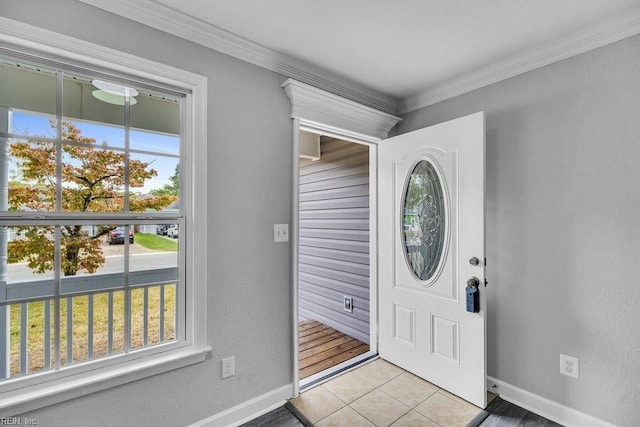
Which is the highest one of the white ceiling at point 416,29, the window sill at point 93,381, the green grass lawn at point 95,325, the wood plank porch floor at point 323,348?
the white ceiling at point 416,29

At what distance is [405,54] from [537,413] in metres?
2.44

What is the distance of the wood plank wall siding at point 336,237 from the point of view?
3055 mm

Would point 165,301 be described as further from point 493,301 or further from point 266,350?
point 493,301

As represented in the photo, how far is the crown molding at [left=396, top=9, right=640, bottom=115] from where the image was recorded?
1.63 metres

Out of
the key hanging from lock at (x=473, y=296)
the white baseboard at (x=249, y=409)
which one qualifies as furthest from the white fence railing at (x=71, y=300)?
the key hanging from lock at (x=473, y=296)

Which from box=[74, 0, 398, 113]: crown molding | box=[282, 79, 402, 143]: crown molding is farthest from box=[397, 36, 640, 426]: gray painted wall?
box=[74, 0, 398, 113]: crown molding

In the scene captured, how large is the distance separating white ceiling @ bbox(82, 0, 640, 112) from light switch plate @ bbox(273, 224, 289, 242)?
1.10 metres

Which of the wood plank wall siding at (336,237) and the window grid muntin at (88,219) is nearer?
the window grid muntin at (88,219)

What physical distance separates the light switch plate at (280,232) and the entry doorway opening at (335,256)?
99cm

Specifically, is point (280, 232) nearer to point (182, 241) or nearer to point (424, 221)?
point (182, 241)

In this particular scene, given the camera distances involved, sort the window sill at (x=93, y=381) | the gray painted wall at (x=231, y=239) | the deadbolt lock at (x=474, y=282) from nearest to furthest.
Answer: the window sill at (x=93, y=381)
the gray painted wall at (x=231, y=239)
the deadbolt lock at (x=474, y=282)

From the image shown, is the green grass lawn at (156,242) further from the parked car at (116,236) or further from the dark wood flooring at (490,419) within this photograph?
the dark wood flooring at (490,419)

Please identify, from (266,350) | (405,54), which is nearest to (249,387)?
(266,350)

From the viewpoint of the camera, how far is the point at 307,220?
3809 millimetres
